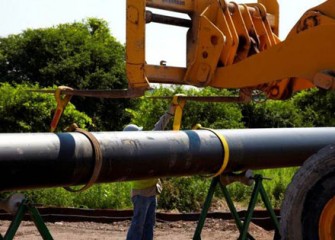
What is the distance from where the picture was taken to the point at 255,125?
21.5m

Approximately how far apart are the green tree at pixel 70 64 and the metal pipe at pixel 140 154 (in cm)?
2101

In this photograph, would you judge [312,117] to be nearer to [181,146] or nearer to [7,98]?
[7,98]

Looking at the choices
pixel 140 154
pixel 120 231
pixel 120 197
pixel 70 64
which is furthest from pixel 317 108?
pixel 140 154

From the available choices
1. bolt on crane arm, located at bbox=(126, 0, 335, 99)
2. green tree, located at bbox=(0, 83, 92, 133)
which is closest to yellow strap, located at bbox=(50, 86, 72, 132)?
bolt on crane arm, located at bbox=(126, 0, 335, 99)

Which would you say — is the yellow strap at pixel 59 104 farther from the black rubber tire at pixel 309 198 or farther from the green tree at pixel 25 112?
the green tree at pixel 25 112

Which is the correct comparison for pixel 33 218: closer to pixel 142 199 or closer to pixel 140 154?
pixel 140 154

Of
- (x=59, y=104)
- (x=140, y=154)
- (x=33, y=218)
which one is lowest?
(x=33, y=218)

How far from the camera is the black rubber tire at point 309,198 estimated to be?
4.27 meters

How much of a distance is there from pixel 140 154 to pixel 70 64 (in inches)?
972

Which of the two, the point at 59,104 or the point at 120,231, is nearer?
the point at 59,104

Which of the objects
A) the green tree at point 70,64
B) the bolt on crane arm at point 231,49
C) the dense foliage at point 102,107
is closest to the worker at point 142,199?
the dense foliage at point 102,107

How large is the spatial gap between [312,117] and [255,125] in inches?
85.9

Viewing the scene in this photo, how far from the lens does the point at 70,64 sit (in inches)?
1163

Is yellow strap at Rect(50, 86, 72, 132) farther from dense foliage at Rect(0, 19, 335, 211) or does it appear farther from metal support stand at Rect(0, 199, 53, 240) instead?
metal support stand at Rect(0, 199, 53, 240)
